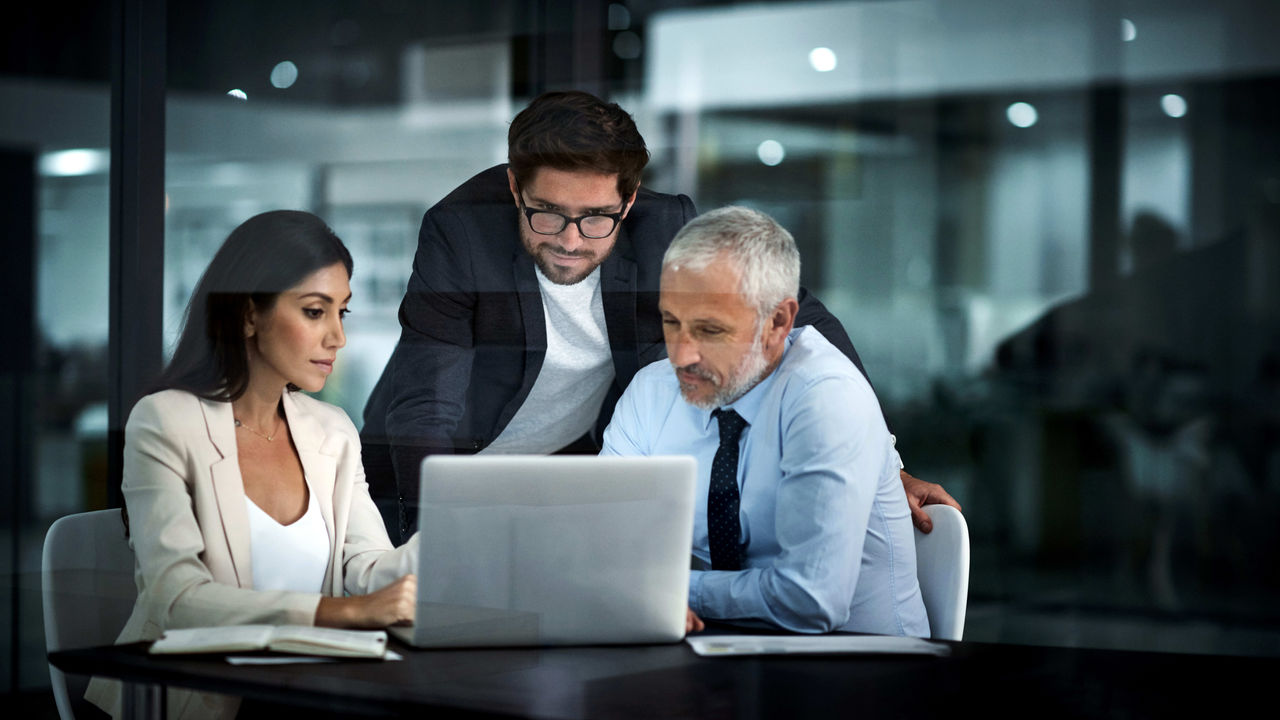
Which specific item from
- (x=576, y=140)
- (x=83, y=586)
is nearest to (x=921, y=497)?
(x=576, y=140)

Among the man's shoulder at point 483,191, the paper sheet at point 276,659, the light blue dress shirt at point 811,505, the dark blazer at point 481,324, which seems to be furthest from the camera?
the man's shoulder at point 483,191

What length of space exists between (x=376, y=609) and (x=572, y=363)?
2.78ft

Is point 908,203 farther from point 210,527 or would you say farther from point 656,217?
point 210,527

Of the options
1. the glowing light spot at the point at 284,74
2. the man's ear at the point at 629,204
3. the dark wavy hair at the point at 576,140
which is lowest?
the man's ear at the point at 629,204

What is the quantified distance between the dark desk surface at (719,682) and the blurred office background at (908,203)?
3.21ft

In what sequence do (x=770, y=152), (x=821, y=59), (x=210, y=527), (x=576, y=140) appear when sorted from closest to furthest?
(x=210, y=527)
(x=576, y=140)
(x=770, y=152)
(x=821, y=59)

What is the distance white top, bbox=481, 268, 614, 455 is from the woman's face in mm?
454

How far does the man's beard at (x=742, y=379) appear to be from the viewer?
2352 millimetres

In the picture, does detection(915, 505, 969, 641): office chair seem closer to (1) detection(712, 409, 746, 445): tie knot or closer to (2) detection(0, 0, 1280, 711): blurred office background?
(1) detection(712, 409, 746, 445): tie knot

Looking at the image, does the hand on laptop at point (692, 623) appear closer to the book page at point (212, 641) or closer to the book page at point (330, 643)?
the book page at point (330, 643)

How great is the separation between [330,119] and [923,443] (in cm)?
247

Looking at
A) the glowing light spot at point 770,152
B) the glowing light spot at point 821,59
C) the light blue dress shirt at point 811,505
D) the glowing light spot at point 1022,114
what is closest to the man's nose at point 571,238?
the light blue dress shirt at point 811,505

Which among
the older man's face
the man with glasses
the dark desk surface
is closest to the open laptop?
the dark desk surface

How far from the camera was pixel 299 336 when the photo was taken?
245 centimetres
